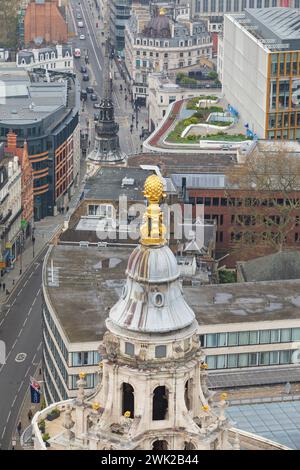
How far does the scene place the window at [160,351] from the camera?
158ft

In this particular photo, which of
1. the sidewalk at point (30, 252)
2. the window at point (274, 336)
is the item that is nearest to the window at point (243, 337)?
the window at point (274, 336)

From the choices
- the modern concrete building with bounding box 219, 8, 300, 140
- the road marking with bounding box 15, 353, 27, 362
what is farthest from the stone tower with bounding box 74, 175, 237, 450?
the modern concrete building with bounding box 219, 8, 300, 140

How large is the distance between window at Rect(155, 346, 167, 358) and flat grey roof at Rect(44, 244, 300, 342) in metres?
47.9

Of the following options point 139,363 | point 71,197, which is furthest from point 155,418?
point 71,197

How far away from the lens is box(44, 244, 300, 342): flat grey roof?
100 m

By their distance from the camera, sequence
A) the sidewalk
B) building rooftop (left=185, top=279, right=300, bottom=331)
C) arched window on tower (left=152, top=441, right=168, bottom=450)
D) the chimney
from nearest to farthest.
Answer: arched window on tower (left=152, top=441, right=168, bottom=450)
building rooftop (left=185, top=279, right=300, bottom=331)
the sidewalk
the chimney

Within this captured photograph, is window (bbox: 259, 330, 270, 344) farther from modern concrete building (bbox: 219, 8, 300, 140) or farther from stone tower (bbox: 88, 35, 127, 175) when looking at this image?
modern concrete building (bbox: 219, 8, 300, 140)

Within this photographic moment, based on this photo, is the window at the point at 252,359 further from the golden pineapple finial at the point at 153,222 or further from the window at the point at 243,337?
the golden pineapple finial at the point at 153,222

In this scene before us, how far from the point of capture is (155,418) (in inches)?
1932

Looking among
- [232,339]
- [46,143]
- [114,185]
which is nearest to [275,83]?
[46,143]

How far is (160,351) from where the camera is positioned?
4816cm

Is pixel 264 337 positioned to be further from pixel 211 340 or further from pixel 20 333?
pixel 20 333

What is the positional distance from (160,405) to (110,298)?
56.5 meters
